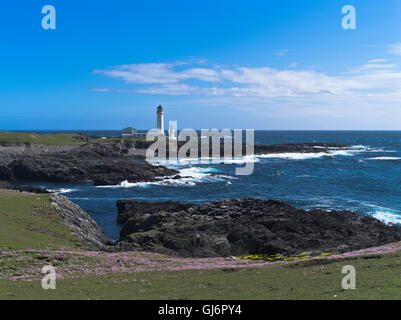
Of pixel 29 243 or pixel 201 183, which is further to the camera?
pixel 201 183

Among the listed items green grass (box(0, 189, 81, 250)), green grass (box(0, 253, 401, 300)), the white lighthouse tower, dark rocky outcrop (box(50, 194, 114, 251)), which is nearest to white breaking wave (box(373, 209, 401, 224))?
green grass (box(0, 253, 401, 300))

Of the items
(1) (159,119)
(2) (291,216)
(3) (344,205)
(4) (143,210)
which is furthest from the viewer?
(1) (159,119)

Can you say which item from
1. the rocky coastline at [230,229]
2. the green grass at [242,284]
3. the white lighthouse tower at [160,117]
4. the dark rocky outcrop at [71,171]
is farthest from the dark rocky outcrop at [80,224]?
the white lighthouse tower at [160,117]

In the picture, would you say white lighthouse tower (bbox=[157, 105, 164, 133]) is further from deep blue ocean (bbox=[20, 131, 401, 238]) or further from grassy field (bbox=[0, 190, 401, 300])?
grassy field (bbox=[0, 190, 401, 300])

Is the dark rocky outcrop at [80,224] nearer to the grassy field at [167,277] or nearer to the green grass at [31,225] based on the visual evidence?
the green grass at [31,225]
